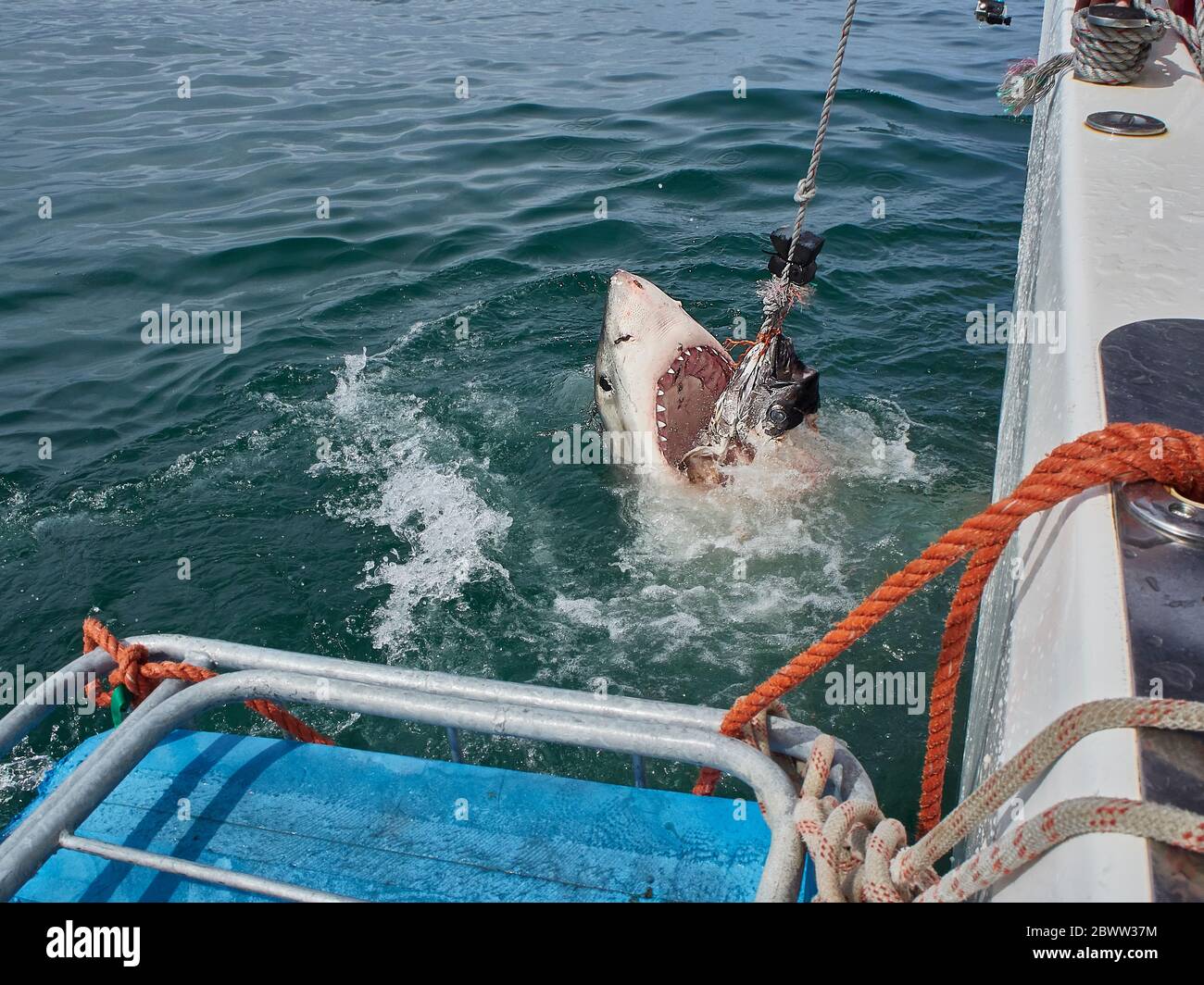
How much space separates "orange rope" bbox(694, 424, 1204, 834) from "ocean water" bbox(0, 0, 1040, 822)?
169 cm

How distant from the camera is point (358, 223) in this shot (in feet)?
29.5

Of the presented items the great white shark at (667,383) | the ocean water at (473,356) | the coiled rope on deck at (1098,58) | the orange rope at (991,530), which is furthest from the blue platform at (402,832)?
the coiled rope on deck at (1098,58)

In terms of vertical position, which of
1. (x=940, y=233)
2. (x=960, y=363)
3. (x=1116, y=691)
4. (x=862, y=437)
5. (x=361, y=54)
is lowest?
(x=1116, y=691)

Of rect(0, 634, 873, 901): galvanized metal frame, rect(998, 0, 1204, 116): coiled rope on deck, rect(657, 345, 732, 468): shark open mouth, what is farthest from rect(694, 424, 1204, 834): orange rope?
rect(998, 0, 1204, 116): coiled rope on deck

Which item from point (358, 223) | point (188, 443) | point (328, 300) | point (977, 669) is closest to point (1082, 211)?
point (977, 669)

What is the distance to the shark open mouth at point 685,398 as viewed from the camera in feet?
15.1

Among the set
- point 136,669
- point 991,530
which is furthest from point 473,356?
point 991,530

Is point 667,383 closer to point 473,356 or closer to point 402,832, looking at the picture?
point 473,356

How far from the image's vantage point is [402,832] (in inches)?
78.8

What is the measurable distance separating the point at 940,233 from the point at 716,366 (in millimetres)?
4567

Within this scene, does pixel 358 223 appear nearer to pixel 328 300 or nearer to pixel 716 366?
pixel 328 300

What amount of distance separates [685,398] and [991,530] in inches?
114

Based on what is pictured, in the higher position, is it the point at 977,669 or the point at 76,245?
the point at 76,245

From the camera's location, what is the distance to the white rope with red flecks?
1.20 metres
